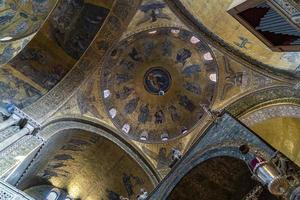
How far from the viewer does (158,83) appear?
13.4 metres

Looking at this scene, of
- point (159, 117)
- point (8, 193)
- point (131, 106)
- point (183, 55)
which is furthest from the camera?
point (159, 117)

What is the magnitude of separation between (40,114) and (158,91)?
16.5 ft

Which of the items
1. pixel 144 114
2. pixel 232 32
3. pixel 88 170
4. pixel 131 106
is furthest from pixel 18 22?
pixel 232 32

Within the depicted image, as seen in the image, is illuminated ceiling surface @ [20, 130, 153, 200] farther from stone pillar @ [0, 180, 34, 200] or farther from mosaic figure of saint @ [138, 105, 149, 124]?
stone pillar @ [0, 180, 34, 200]

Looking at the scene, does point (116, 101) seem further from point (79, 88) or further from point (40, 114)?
point (40, 114)

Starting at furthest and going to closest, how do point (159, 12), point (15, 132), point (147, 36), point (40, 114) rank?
point (147, 36)
point (159, 12)
point (40, 114)
point (15, 132)

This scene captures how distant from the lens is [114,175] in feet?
43.0

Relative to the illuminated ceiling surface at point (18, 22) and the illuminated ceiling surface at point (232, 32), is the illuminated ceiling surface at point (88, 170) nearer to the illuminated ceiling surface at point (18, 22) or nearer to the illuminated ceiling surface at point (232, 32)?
the illuminated ceiling surface at point (18, 22)

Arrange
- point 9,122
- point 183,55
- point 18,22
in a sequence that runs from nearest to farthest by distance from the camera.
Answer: point 9,122
point 18,22
point 183,55

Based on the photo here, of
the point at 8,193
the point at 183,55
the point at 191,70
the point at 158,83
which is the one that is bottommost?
the point at 8,193

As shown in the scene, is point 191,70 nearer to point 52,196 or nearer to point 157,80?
point 157,80

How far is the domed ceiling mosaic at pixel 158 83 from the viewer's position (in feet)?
39.5

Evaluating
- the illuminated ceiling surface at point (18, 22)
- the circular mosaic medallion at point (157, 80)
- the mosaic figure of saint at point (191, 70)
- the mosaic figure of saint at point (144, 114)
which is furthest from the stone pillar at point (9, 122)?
the mosaic figure of saint at point (191, 70)

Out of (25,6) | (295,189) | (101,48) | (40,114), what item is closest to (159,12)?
(101,48)
